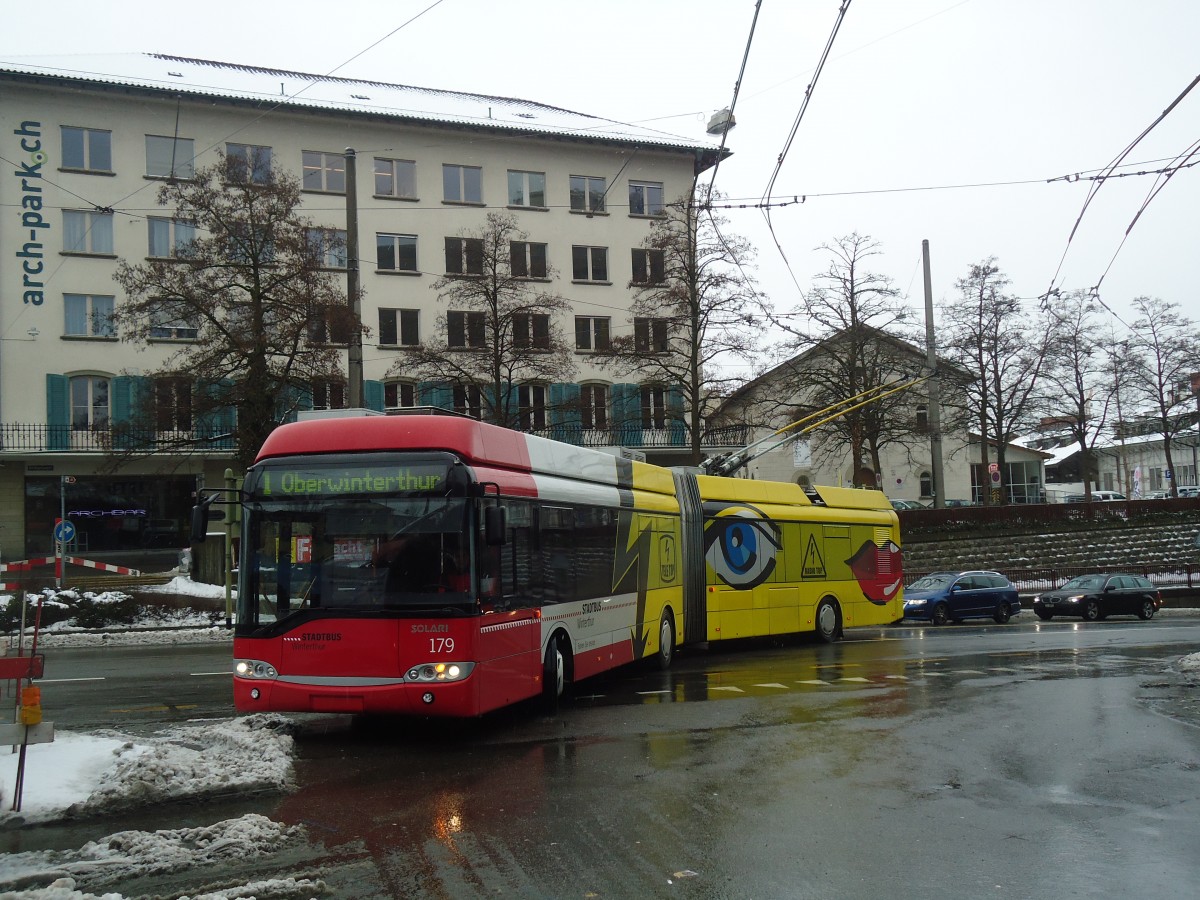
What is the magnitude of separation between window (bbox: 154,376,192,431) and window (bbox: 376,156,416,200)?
Answer: 2162 cm

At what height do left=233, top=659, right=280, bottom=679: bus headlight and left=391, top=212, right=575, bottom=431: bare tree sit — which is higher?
left=391, top=212, right=575, bottom=431: bare tree

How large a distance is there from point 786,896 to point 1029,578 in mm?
37221

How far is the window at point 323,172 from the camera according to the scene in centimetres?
4438

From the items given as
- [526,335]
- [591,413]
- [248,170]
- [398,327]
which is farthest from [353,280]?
[398,327]

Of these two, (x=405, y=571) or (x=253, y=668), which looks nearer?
(x=405, y=571)

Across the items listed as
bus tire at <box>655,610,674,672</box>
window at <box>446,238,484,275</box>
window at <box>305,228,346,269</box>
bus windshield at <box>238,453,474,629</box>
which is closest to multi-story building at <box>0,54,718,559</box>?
window at <box>446,238,484,275</box>

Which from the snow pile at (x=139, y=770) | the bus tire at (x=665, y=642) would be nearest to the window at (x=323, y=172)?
the bus tire at (x=665, y=642)

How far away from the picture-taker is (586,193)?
162 feet

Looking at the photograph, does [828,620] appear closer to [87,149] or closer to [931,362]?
[931,362]

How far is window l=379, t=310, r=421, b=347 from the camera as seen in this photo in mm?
45781

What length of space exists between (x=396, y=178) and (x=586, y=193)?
334 inches

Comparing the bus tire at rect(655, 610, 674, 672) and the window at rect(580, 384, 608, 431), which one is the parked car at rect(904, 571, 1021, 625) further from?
the bus tire at rect(655, 610, 674, 672)

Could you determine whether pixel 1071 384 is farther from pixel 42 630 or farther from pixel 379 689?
pixel 379 689

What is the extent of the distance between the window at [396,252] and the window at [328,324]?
1979 cm
